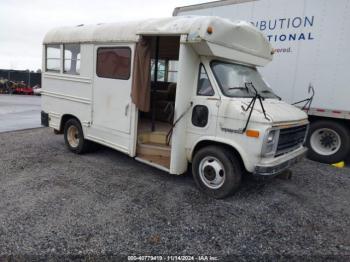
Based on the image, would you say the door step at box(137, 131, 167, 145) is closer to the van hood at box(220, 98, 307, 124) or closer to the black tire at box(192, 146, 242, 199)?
the black tire at box(192, 146, 242, 199)

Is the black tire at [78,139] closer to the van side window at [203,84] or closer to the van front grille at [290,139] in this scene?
the van side window at [203,84]

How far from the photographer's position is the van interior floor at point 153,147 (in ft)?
16.6

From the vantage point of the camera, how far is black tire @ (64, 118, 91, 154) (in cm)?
636

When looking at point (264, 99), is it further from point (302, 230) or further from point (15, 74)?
point (15, 74)

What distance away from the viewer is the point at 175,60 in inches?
270

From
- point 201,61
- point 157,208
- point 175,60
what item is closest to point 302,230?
point 157,208

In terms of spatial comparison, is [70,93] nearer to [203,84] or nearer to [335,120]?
[203,84]

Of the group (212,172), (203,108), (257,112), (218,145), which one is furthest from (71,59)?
(257,112)

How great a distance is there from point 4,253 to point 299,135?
4.49 m

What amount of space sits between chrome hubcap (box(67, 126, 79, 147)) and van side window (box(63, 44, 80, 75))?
1281mm

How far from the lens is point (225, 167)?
4324mm

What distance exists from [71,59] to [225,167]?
4100 mm

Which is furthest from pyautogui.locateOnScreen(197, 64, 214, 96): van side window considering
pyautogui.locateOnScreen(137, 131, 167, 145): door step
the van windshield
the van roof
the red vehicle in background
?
the red vehicle in background

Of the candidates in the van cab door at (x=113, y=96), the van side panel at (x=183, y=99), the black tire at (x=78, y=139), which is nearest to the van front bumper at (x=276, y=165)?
the van side panel at (x=183, y=99)
